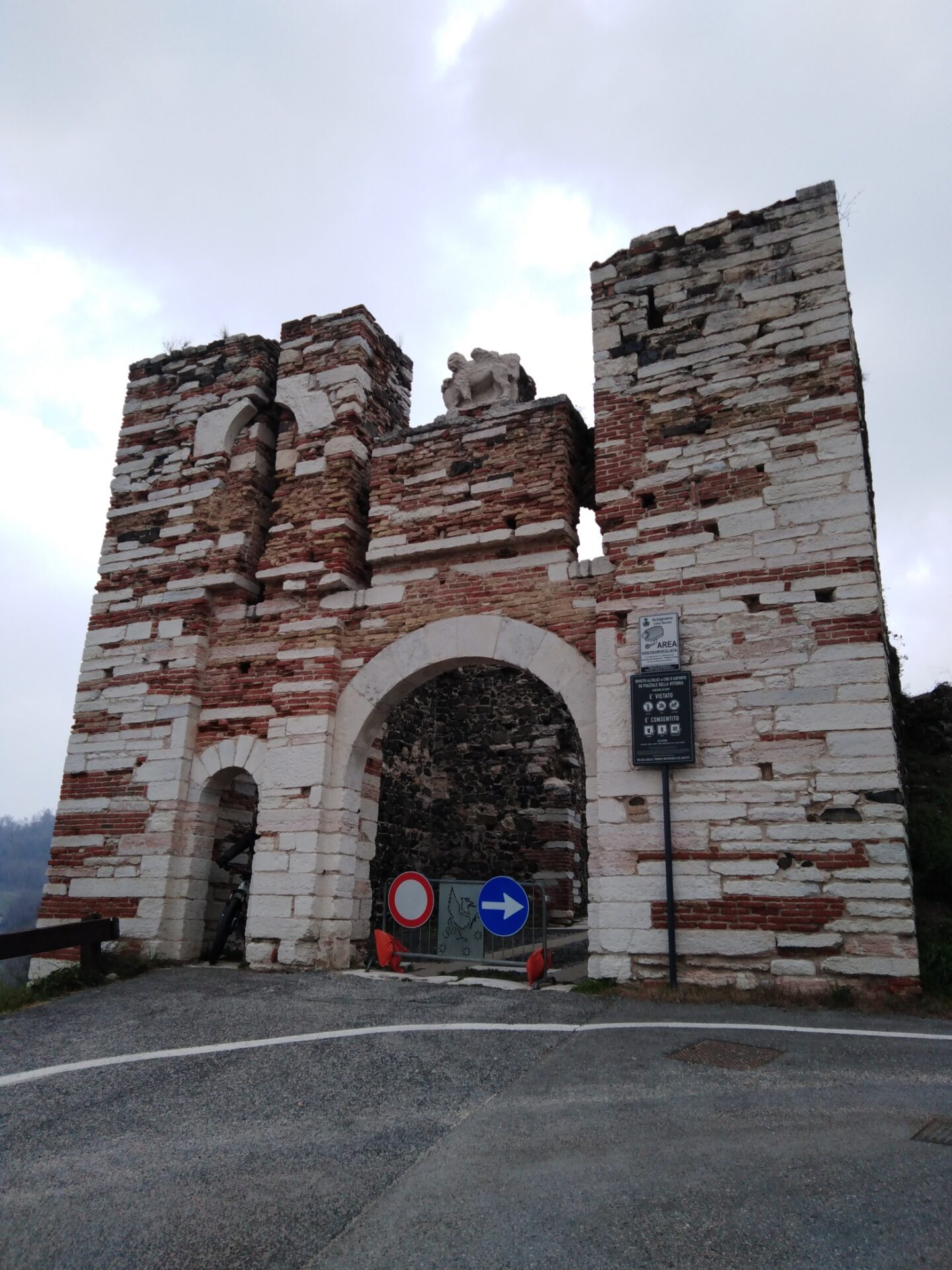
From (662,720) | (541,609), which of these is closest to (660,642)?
(662,720)

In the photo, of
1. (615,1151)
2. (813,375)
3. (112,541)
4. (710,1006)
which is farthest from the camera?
(112,541)

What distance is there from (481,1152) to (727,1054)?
1.66 m

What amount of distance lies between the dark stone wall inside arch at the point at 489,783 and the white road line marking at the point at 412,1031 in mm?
6081

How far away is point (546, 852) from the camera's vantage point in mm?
11367

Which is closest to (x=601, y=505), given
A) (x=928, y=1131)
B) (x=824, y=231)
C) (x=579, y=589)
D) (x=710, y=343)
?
(x=579, y=589)

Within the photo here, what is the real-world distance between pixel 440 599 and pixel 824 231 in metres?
4.34

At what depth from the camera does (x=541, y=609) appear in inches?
277

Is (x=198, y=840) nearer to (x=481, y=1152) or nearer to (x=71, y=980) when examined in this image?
(x=71, y=980)

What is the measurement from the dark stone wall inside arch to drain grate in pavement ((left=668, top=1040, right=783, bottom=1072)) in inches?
273

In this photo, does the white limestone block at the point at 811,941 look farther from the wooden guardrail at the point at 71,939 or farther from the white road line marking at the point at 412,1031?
the wooden guardrail at the point at 71,939

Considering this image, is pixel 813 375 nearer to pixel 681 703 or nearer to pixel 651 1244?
pixel 681 703

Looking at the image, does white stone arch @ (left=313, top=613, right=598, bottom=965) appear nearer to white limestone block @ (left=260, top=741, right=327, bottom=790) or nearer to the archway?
white limestone block @ (left=260, top=741, right=327, bottom=790)

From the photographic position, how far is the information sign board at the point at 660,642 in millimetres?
6211

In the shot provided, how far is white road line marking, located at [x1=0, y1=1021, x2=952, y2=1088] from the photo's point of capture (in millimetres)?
4205
